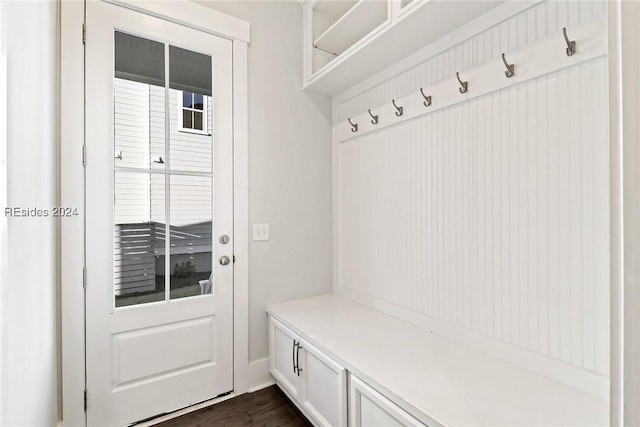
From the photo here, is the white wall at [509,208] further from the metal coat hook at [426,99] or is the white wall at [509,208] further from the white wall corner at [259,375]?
the white wall corner at [259,375]

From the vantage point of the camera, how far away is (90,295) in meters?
1.59

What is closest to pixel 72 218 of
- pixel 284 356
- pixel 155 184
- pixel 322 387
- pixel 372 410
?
pixel 155 184

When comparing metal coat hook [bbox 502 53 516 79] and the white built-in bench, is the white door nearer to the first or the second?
the white built-in bench

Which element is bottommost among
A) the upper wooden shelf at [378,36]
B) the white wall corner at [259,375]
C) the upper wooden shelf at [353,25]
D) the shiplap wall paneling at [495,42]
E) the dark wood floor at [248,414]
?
the dark wood floor at [248,414]

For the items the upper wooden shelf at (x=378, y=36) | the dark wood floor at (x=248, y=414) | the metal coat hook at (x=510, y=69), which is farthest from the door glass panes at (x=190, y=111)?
the metal coat hook at (x=510, y=69)

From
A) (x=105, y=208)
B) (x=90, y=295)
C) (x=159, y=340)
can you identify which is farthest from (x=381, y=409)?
(x=105, y=208)

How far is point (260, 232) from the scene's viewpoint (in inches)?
82.9

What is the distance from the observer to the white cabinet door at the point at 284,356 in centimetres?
175

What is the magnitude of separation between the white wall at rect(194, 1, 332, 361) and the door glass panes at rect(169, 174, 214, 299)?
0.91 feet

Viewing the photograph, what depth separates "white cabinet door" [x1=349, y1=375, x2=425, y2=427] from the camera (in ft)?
3.58

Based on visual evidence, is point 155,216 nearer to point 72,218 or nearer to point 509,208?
point 72,218

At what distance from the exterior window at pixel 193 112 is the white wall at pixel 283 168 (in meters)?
0.30

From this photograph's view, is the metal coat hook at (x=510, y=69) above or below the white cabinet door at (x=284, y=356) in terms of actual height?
above

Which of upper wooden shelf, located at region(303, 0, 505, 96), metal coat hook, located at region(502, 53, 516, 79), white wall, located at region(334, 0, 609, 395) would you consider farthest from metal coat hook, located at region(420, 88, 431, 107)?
metal coat hook, located at region(502, 53, 516, 79)
